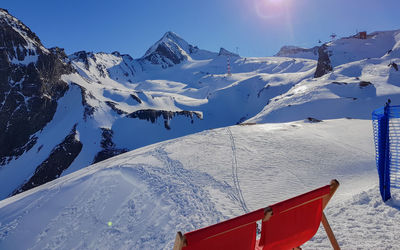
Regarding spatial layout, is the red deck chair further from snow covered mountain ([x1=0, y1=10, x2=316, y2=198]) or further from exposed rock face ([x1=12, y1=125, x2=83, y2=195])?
exposed rock face ([x1=12, y1=125, x2=83, y2=195])

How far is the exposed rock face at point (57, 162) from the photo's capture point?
4219 cm

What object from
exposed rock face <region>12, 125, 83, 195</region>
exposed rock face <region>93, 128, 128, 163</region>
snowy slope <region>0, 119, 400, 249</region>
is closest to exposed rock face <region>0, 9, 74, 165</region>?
exposed rock face <region>12, 125, 83, 195</region>

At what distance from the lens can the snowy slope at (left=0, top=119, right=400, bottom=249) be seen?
5.05 meters

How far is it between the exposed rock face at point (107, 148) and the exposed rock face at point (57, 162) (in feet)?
14.8

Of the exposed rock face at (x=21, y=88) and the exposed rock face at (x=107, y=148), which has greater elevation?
the exposed rock face at (x=21, y=88)

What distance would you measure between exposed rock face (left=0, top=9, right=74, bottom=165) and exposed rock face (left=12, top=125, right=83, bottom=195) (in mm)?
12062

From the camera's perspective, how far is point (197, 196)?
701 cm

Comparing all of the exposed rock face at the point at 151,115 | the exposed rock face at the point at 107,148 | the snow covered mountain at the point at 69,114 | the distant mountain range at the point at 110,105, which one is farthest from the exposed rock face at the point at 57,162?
the exposed rock face at the point at 151,115

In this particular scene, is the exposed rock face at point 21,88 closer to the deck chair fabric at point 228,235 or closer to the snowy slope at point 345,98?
the snowy slope at point 345,98

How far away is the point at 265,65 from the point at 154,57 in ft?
350

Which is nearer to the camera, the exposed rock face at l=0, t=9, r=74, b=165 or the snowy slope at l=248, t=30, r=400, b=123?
the snowy slope at l=248, t=30, r=400, b=123

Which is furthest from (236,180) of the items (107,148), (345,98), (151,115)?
(151,115)

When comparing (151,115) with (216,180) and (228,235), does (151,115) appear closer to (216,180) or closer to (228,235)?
(216,180)

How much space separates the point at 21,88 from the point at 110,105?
22626mm
